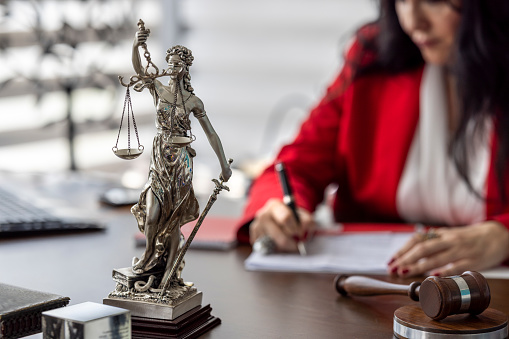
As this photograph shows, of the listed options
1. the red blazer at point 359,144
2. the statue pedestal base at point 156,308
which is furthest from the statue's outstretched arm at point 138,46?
the red blazer at point 359,144

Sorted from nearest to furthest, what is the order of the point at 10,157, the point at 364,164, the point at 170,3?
the point at 364,164 < the point at 10,157 < the point at 170,3

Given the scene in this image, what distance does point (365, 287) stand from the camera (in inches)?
43.4

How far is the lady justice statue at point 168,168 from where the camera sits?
0.88 metres

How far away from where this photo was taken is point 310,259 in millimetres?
1383

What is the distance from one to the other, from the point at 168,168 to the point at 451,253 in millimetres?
669

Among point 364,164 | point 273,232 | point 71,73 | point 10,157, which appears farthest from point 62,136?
point 273,232

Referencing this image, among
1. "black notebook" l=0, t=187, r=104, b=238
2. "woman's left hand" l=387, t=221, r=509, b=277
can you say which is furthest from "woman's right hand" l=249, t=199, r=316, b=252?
"black notebook" l=0, t=187, r=104, b=238

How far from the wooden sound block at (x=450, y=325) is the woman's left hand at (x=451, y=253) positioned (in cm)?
34

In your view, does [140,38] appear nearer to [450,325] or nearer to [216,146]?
[216,146]

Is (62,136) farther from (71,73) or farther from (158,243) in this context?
(158,243)

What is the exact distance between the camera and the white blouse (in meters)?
1.88

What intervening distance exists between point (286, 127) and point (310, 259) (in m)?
3.00

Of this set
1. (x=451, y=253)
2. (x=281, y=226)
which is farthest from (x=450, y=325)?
(x=281, y=226)

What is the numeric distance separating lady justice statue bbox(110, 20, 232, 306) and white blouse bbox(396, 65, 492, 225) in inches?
44.0
